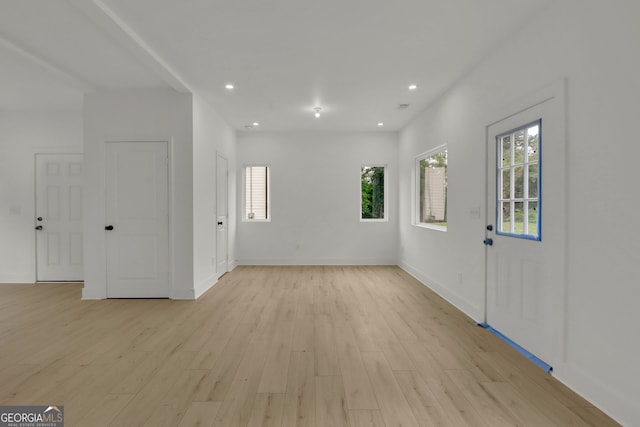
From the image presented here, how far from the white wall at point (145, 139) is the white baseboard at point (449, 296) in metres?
3.53

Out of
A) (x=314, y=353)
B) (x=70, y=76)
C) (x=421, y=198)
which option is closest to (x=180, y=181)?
(x=70, y=76)

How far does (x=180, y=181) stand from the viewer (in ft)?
14.4

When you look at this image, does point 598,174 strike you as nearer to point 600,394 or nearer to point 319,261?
point 600,394

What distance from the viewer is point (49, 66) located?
11.9ft

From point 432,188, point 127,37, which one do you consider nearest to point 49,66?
point 127,37

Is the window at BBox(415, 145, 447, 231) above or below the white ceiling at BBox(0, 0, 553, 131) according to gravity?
below

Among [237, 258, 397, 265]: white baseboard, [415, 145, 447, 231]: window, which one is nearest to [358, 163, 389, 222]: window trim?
[237, 258, 397, 265]: white baseboard

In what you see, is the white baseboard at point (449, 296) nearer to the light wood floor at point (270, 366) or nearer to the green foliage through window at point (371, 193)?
the light wood floor at point (270, 366)

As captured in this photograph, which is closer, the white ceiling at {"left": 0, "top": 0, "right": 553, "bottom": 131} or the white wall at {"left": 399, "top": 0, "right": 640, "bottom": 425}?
the white wall at {"left": 399, "top": 0, "right": 640, "bottom": 425}

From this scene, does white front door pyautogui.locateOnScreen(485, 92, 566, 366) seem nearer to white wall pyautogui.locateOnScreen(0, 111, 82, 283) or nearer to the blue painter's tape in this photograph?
the blue painter's tape

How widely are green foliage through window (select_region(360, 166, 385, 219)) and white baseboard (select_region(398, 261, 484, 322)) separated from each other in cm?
142

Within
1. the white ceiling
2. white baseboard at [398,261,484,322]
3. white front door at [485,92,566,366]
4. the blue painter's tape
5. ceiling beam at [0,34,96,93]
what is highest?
the white ceiling

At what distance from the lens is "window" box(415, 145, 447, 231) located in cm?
502

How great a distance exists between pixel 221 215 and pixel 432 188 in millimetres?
3765
